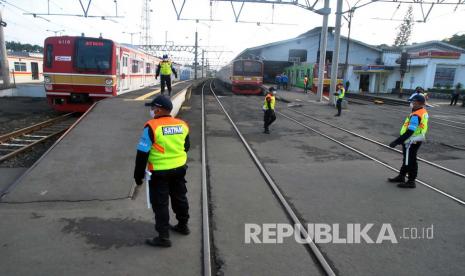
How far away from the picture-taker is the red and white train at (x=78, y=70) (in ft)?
44.6

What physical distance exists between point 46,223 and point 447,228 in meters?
5.48

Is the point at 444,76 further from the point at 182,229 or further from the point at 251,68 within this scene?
the point at 182,229

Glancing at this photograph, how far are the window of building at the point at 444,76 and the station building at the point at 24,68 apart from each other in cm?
4196

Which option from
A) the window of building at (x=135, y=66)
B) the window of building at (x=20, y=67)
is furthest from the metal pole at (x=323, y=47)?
the window of building at (x=20, y=67)

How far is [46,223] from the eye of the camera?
15.5 ft

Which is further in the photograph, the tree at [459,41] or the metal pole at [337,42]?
the tree at [459,41]

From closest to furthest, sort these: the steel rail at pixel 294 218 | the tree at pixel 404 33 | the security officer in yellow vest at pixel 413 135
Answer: the steel rail at pixel 294 218, the security officer in yellow vest at pixel 413 135, the tree at pixel 404 33

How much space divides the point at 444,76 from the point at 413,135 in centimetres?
3703

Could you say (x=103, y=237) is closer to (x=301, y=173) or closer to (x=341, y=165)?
(x=301, y=173)

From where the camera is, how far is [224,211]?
17.7 feet

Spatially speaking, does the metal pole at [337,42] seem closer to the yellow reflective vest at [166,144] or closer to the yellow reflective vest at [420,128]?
the yellow reflective vest at [420,128]

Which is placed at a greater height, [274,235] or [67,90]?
[67,90]

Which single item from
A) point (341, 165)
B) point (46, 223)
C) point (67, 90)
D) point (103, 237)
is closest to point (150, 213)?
point (103, 237)

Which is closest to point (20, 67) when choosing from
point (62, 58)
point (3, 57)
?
point (3, 57)
